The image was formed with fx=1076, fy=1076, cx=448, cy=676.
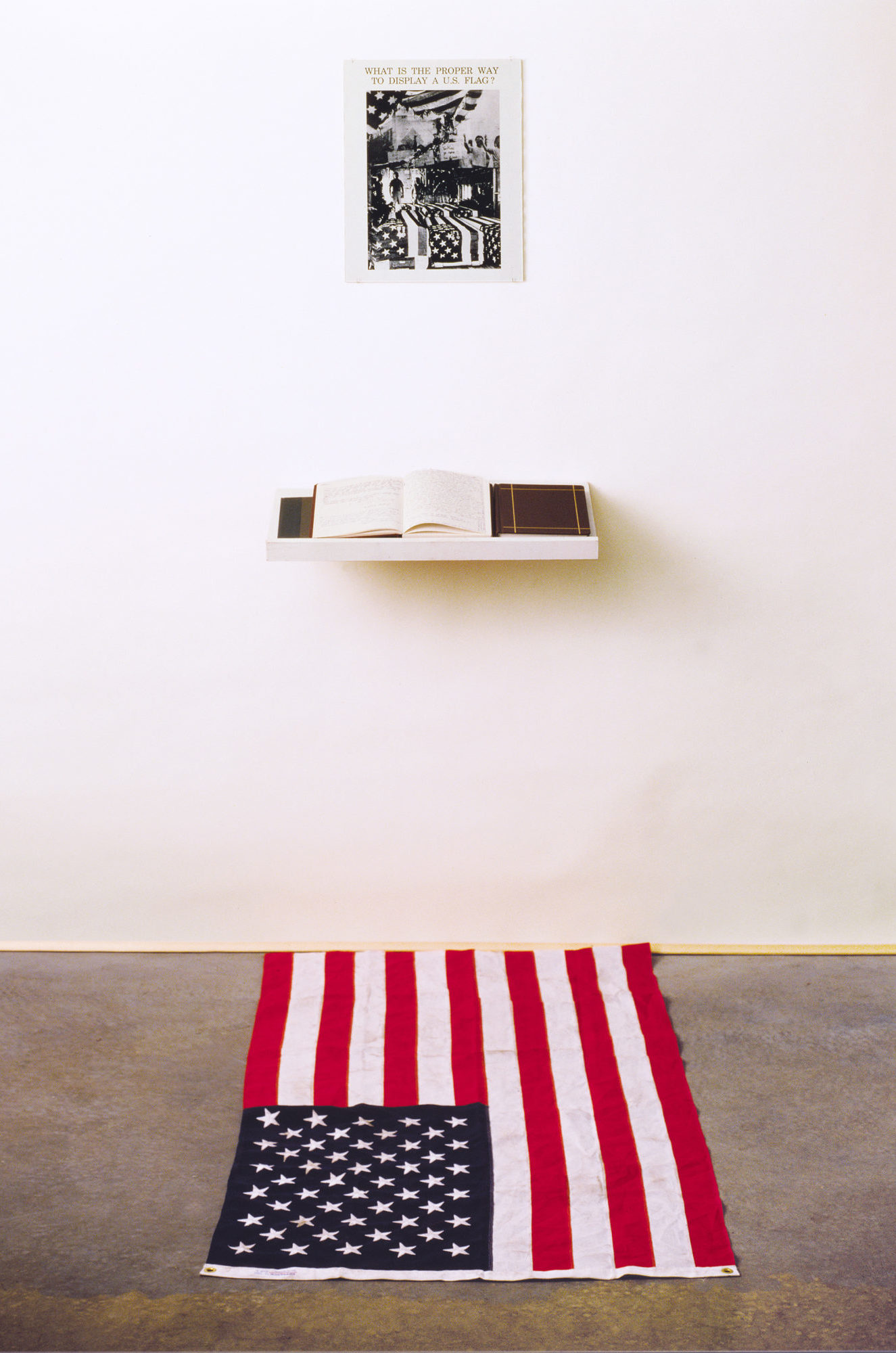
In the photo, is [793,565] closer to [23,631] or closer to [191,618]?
[191,618]

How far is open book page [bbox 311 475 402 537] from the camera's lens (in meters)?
2.09

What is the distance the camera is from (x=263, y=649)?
7.88 ft

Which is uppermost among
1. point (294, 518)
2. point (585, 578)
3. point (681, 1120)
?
point (294, 518)

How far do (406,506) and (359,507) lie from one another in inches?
3.7

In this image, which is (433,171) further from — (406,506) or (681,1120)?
(681,1120)

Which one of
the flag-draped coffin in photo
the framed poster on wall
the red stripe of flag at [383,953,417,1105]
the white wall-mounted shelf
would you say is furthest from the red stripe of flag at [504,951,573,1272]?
the framed poster on wall

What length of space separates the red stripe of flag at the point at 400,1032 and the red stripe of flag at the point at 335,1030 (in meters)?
0.08

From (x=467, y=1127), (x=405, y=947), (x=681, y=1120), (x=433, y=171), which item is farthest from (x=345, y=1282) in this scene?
(x=433, y=171)

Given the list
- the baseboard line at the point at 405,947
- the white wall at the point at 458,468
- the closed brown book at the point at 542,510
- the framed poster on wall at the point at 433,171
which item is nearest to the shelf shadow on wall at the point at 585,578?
the white wall at the point at 458,468

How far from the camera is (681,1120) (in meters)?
2.00

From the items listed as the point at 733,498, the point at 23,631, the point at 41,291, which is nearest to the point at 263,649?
the point at 23,631

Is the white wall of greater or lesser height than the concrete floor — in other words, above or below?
above

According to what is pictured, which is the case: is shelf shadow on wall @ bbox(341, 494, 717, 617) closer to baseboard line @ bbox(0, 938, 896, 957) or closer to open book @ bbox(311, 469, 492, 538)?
open book @ bbox(311, 469, 492, 538)

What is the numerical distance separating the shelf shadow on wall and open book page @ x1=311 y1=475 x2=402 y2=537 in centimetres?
20
